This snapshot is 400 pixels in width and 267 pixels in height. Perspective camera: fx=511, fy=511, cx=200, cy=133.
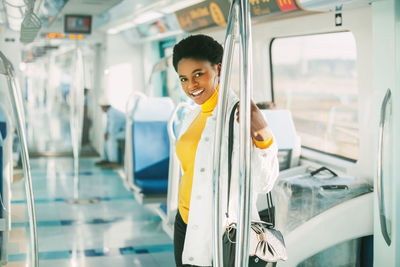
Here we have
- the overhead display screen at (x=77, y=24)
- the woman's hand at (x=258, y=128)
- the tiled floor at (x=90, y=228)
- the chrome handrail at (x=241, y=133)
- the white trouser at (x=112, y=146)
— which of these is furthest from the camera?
the white trouser at (x=112, y=146)

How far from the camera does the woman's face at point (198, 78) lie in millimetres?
2133

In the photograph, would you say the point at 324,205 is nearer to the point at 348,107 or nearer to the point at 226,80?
the point at 348,107

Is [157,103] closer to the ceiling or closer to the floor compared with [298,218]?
closer to the ceiling

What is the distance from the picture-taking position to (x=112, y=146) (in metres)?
8.95

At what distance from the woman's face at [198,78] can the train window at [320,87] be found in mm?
2407

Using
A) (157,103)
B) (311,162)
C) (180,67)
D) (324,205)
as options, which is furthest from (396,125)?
(157,103)

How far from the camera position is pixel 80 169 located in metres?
8.93

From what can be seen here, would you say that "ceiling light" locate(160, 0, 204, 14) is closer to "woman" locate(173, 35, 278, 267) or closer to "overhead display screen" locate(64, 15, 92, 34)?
"overhead display screen" locate(64, 15, 92, 34)

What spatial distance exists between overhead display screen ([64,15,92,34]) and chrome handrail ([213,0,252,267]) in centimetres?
681

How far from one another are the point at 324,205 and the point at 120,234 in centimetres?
257

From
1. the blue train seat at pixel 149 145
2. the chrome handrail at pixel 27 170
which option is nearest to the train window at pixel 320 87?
the blue train seat at pixel 149 145

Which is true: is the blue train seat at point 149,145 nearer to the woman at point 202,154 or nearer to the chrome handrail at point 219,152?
the woman at point 202,154

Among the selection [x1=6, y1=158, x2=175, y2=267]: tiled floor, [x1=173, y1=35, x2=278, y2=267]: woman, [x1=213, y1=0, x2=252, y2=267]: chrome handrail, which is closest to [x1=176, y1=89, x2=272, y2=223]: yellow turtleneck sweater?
[x1=173, y1=35, x2=278, y2=267]: woman

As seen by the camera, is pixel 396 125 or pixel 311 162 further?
pixel 311 162
